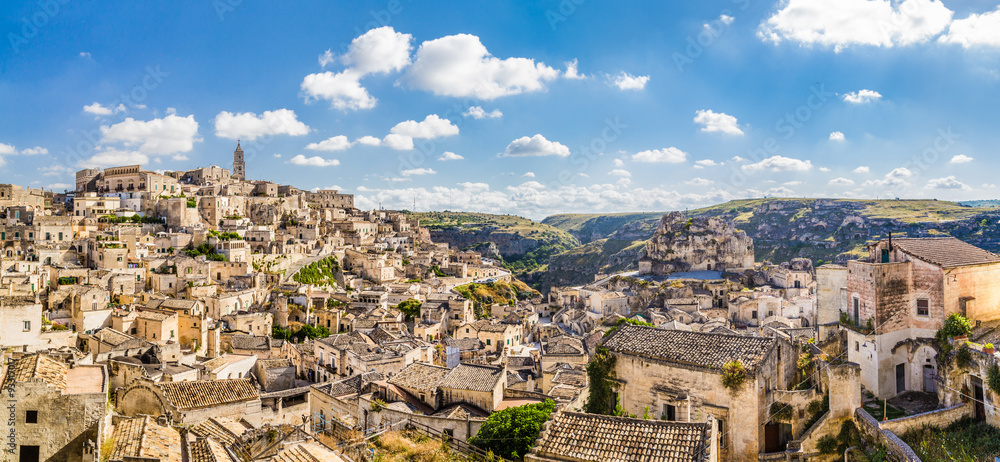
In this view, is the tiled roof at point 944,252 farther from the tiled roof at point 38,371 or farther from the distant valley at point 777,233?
the distant valley at point 777,233

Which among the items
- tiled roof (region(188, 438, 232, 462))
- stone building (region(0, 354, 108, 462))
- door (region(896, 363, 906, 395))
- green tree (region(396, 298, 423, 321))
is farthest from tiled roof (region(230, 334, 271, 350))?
door (region(896, 363, 906, 395))

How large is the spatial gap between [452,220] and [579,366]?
487 feet

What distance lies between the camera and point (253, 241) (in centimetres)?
6144

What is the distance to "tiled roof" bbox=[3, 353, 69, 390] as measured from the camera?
1191 centimetres

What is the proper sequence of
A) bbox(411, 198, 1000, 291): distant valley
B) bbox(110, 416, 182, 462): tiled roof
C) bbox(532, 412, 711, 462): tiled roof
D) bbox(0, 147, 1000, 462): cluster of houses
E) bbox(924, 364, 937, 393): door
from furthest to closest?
bbox(411, 198, 1000, 291): distant valley < bbox(924, 364, 937, 393): door < bbox(0, 147, 1000, 462): cluster of houses < bbox(110, 416, 182, 462): tiled roof < bbox(532, 412, 711, 462): tiled roof

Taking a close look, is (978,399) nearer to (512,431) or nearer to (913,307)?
(913,307)

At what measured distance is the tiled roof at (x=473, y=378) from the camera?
23938mm

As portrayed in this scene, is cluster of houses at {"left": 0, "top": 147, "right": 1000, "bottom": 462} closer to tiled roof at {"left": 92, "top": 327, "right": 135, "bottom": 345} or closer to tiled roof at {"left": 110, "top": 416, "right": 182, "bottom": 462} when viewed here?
tiled roof at {"left": 110, "top": 416, "right": 182, "bottom": 462}

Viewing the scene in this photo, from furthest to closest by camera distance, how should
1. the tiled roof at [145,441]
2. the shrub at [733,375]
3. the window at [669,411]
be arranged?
1. the window at [669,411]
2. the shrub at [733,375]
3. the tiled roof at [145,441]

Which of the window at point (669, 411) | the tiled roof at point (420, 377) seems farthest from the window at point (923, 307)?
the tiled roof at point (420, 377)

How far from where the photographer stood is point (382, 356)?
31.3 m

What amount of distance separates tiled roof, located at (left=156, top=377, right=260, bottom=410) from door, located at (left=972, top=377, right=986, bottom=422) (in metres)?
21.9

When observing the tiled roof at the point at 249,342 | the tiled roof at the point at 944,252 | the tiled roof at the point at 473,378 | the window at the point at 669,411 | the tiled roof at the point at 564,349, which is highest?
the tiled roof at the point at 944,252

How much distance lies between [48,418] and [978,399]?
21.3 metres
